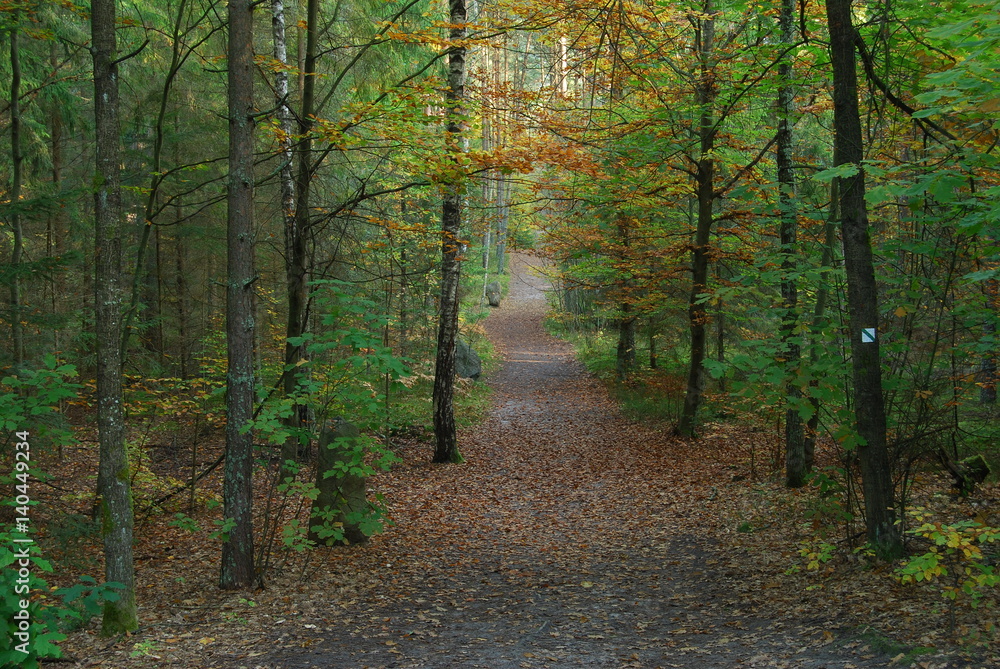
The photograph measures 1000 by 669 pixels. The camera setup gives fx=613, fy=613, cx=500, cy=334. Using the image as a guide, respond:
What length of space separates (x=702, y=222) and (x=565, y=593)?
795cm

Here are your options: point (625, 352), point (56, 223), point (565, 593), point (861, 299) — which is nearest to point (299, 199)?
point (565, 593)

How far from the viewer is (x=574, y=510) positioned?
9258mm

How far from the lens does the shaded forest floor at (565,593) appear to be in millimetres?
4523

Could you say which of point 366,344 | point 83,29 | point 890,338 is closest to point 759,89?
point 890,338

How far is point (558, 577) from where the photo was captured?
666 centimetres

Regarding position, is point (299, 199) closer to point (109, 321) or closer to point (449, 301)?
point (109, 321)

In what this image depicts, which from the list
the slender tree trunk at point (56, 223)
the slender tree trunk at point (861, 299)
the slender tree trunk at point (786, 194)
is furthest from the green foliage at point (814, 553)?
the slender tree trunk at point (56, 223)

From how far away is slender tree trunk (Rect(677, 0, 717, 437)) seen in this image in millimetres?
10594

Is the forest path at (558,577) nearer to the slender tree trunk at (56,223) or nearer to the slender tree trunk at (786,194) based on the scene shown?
the slender tree trunk at (786,194)

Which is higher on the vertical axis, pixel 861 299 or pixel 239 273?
pixel 239 273

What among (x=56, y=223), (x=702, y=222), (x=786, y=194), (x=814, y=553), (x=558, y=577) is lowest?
(x=558, y=577)

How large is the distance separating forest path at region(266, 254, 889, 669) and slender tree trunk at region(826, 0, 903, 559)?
1182 millimetres

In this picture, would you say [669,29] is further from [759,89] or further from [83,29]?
[83,29]

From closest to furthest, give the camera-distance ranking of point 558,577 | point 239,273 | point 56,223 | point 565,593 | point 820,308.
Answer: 1. point 239,273
2. point 565,593
3. point 558,577
4. point 820,308
5. point 56,223
